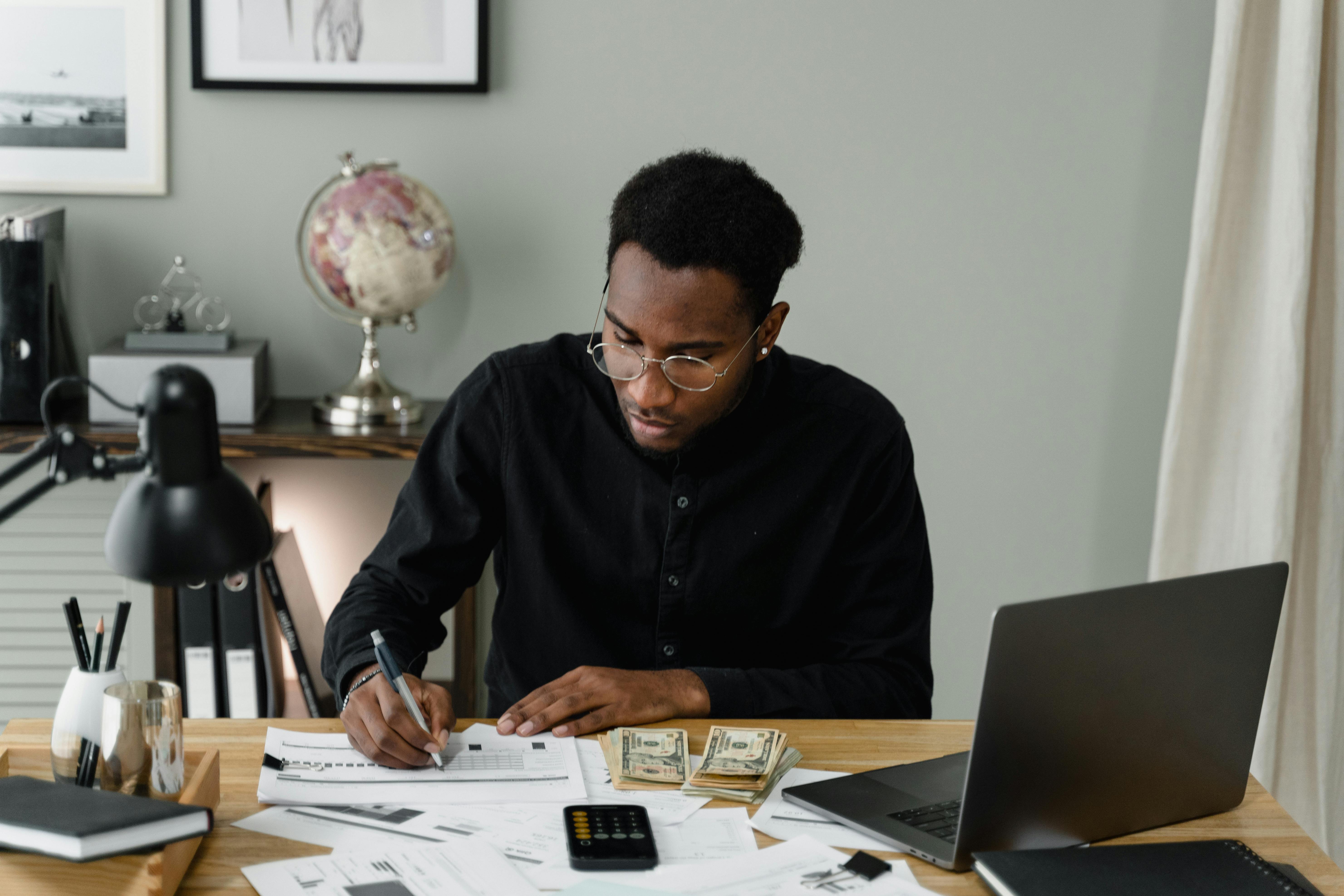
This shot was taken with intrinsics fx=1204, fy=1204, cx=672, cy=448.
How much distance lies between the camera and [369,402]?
2.16 m

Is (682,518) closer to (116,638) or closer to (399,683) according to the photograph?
(399,683)

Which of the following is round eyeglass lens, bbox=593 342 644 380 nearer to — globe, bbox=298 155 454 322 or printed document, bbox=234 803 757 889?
printed document, bbox=234 803 757 889

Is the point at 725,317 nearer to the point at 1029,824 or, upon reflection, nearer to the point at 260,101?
the point at 1029,824

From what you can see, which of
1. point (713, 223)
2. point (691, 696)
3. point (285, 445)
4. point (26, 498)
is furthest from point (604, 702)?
A: point (285, 445)

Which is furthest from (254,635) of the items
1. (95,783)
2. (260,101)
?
(95,783)

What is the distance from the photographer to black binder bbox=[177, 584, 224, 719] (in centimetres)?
213

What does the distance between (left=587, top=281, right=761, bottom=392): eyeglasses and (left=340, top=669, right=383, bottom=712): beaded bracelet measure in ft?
1.46

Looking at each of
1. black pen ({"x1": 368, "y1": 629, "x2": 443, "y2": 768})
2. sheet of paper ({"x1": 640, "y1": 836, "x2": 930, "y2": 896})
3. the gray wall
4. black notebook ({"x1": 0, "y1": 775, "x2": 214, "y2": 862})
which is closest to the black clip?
sheet of paper ({"x1": 640, "y1": 836, "x2": 930, "y2": 896})

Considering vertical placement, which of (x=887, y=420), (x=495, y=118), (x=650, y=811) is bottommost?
(x=650, y=811)

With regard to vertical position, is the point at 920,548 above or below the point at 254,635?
above

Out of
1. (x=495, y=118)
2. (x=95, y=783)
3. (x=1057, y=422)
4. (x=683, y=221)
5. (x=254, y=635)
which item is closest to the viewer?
(x=95, y=783)

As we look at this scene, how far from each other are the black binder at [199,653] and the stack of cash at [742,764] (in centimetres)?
121

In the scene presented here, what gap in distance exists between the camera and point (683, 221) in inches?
56.7

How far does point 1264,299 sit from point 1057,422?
451mm
